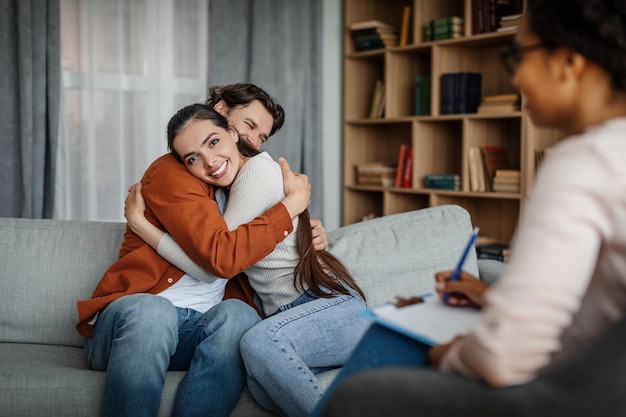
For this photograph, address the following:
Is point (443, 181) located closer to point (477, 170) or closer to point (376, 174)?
point (477, 170)

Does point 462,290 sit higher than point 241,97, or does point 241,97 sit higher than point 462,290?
point 241,97

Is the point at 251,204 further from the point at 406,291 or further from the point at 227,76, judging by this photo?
the point at 227,76

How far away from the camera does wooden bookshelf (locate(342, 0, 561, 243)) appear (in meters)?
3.74

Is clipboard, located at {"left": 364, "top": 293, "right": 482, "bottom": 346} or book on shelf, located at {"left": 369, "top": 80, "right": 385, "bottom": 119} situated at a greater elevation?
book on shelf, located at {"left": 369, "top": 80, "right": 385, "bottom": 119}

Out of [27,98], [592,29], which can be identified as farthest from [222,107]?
[27,98]

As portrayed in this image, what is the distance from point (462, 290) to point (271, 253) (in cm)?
83

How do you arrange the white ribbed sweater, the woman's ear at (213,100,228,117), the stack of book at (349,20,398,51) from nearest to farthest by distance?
1. the white ribbed sweater
2. the woman's ear at (213,100,228,117)
3. the stack of book at (349,20,398,51)

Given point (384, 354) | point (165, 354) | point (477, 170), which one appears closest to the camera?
point (384, 354)

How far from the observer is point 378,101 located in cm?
430

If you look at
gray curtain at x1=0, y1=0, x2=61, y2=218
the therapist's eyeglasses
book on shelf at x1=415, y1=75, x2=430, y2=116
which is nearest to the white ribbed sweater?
the therapist's eyeglasses

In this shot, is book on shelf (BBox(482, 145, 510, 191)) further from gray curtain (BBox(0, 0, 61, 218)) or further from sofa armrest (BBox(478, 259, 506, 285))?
gray curtain (BBox(0, 0, 61, 218))

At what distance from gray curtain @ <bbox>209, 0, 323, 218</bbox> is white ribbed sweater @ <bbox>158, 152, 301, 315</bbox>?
230cm

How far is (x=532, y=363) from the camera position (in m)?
0.80

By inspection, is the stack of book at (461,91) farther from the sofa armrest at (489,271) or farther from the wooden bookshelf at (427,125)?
the sofa armrest at (489,271)
